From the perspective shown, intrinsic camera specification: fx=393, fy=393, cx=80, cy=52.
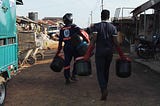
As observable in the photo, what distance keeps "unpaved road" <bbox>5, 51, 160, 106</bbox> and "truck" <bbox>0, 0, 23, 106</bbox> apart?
586 millimetres

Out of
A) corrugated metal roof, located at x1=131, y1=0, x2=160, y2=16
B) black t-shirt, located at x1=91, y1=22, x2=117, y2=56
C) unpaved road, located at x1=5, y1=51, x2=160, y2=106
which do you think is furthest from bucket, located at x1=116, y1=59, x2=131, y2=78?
corrugated metal roof, located at x1=131, y1=0, x2=160, y2=16

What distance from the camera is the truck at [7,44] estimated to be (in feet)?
27.0

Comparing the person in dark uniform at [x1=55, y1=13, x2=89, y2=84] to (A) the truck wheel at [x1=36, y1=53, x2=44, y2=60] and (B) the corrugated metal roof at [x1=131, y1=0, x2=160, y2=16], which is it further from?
(A) the truck wheel at [x1=36, y1=53, x2=44, y2=60]

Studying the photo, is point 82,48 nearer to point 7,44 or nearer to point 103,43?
point 103,43

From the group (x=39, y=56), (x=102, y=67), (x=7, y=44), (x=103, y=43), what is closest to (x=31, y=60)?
(x=39, y=56)

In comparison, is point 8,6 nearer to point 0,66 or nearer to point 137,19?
point 0,66

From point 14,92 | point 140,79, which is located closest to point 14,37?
point 14,92

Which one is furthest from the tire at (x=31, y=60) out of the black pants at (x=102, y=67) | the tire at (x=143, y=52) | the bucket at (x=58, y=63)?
the black pants at (x=102, y=67)

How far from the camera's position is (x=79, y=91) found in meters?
9.72

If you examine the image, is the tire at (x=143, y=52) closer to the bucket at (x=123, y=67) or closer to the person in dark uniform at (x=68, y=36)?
the person in dark uniform at (x=68, y=36)

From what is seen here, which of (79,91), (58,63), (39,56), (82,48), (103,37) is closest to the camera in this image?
(103,37)

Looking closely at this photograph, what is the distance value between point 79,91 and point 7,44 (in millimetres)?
2133

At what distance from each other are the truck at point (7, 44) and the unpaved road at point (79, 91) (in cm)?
59

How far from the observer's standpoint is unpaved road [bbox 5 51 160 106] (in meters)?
8.41
